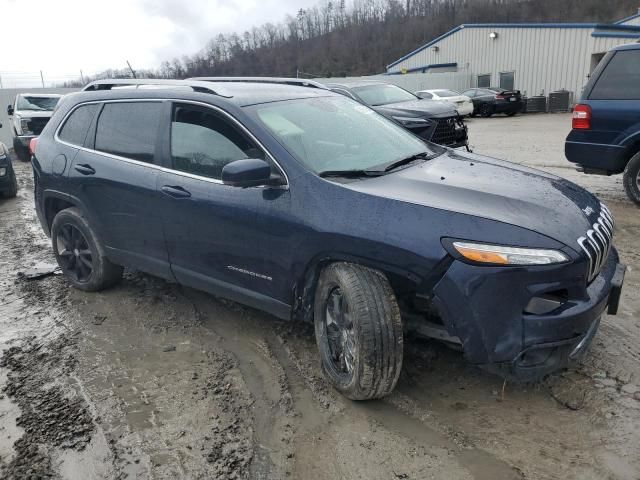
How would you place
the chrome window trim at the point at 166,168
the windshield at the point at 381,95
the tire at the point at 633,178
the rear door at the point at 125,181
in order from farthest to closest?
the windshield at the point at 381,95 → the tire at the point at 633,178 → the rear door at the point at 125,181 → the chrome window trim at the point at 166,168

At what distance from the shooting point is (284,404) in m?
3.01

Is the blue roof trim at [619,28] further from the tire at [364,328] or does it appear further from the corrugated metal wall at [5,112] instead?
the tire at [364,328]

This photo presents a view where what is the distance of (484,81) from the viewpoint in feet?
109

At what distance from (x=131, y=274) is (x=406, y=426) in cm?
342

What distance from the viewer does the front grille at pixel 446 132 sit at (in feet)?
29.9

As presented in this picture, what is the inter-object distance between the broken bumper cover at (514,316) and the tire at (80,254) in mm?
3105

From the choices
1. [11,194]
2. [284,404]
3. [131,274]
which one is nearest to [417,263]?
[284,404]

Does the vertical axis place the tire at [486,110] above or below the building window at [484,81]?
below

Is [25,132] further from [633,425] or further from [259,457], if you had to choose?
[633,425]

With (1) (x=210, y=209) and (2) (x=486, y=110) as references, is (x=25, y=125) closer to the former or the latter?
(1) (x=210, y=209)

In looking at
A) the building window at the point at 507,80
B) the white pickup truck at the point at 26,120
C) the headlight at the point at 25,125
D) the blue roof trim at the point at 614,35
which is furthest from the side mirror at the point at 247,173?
the building window at the point at 507,80

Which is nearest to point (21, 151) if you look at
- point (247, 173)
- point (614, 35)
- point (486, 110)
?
point (247, 173)

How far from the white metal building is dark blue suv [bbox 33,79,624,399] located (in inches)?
1086

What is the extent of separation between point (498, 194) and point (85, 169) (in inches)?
127
